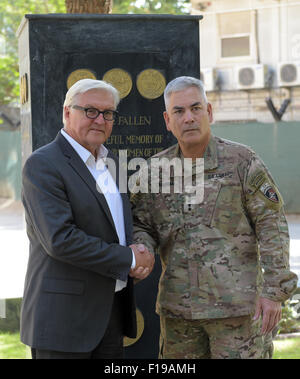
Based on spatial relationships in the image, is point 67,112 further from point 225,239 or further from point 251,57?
point 251,57

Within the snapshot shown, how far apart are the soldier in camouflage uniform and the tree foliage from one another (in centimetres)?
1508

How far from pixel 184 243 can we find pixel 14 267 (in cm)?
653

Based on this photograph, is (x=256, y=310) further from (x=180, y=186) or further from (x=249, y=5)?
(x=249, y=5)

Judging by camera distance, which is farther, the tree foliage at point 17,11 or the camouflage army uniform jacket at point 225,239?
the tree foliage at point 17,11

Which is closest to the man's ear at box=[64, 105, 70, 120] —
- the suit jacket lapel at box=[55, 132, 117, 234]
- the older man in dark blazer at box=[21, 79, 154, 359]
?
the older man in dark blazer at box=[21, 79, 154, 359]

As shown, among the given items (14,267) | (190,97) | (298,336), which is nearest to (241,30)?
(14,267)

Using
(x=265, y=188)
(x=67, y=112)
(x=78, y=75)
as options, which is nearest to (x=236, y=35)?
(x=78, y=75)

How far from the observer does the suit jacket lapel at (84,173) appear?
9.02 ft

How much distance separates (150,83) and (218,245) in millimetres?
1380

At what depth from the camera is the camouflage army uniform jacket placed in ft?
9.71

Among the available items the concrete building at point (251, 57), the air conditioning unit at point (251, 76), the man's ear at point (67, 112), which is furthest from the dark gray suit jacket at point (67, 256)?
the air conditioning unit at point (251, 76)

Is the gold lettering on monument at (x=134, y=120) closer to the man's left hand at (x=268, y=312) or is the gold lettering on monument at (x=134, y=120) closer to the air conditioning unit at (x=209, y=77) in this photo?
the man's left hand at (x=268, y=312)

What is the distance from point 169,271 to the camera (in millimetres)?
3123

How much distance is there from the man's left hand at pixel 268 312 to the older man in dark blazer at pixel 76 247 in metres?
0.55
